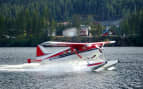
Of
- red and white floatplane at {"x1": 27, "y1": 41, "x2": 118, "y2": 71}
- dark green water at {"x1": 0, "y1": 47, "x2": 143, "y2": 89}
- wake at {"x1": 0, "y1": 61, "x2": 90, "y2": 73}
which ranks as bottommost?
dark green water at {"x1": 0, "y1": 47, "x2": 143, "y2": 89}

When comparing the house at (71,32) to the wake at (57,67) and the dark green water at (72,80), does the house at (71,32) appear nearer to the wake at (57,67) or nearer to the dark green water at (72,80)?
the wake at (57,67)

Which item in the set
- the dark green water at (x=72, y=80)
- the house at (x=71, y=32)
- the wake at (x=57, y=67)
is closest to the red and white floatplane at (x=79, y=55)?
the wake at (x=57, y=67)

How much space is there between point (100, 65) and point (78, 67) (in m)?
2.21

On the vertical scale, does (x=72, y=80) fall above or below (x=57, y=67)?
below

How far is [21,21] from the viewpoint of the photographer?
92062 mm

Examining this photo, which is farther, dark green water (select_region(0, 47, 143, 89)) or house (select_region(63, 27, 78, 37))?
house (select_region(63, 27, 78, 37))

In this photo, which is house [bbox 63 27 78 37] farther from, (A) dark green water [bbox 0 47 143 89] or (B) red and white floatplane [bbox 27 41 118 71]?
(A) dark green water [bbox 0 47 143 89]

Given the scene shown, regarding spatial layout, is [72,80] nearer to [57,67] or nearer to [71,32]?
[57,67]

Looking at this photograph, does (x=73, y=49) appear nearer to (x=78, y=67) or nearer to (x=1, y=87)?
(x=78, y=67)

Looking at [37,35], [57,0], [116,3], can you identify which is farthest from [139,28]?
[57,0]

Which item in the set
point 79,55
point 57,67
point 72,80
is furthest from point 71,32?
point 72,80

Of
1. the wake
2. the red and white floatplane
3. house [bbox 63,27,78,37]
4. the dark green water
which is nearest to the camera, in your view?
the dark green water

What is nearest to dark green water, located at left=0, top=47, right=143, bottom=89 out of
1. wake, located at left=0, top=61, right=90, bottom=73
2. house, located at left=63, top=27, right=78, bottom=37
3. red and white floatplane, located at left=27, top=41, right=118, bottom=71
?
wake, located at left=0, top=61, right=90, bottom=73

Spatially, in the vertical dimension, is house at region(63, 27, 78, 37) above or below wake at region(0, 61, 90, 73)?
above
